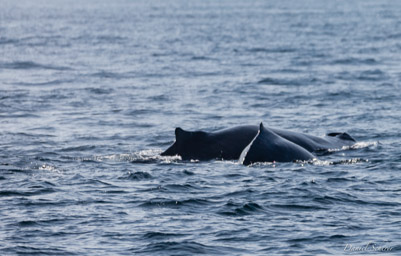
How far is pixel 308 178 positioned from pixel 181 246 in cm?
437

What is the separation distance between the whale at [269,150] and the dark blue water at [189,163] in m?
0.19

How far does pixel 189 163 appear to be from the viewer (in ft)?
57.2

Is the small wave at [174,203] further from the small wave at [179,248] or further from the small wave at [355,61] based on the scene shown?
the small wave at [355,61]

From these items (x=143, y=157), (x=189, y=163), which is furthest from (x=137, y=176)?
(x=143, y=157)

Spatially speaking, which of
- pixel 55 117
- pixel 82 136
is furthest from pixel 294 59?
pixel 82 136

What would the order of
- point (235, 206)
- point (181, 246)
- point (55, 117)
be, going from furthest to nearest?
Answer: 1. point (55, 117)
2. point (235, 206)
3. point (181, 246)

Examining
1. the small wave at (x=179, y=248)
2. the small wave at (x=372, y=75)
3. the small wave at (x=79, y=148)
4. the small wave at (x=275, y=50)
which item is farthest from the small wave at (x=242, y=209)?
the small wave at (x=275, y=50)

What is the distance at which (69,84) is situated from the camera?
32.8 meters

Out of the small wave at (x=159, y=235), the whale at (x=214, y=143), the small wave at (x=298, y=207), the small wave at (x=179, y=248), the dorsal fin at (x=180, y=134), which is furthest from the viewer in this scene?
the whale at (x=214, y=143)

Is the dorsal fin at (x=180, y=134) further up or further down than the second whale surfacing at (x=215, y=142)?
further up

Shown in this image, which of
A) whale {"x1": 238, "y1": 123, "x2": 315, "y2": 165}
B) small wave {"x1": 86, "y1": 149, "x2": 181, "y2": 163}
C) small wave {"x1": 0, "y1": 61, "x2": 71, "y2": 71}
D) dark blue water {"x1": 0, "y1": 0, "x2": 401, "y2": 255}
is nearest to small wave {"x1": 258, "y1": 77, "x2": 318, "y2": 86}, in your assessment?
dark blue water {"x1": 0, "y1": 0, "x2": 401, "y2": 255}

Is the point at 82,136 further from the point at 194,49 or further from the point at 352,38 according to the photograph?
the point at 352,38

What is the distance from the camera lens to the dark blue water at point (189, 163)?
12.8 meters

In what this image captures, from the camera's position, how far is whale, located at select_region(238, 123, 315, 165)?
55.3 ft
